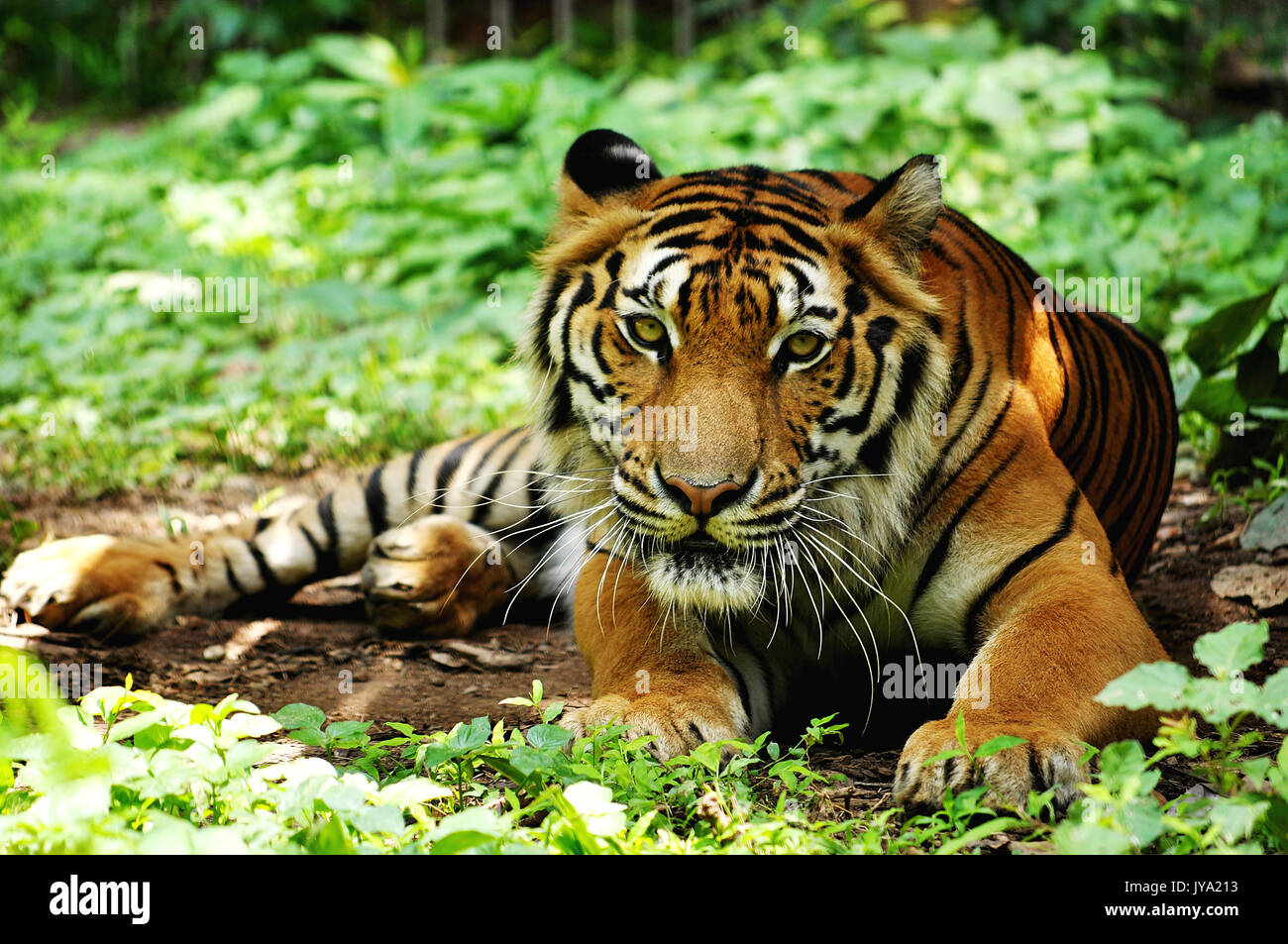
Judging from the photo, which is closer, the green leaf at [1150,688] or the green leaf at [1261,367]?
the green leaf at [1150,688]

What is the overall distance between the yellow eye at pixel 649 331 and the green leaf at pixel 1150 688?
1.14 meters

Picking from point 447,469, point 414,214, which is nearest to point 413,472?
point 447,469

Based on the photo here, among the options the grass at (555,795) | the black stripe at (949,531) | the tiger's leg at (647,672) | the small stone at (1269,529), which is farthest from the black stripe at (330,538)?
the small stone at (1269,529)

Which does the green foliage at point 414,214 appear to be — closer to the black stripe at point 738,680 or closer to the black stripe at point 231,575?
the black stripe at point 231,575

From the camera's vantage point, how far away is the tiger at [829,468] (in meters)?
2.39

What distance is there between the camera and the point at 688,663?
106 inches

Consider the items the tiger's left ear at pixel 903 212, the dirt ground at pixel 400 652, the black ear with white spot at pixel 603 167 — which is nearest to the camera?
the tiger's left ear at pixel 903 212

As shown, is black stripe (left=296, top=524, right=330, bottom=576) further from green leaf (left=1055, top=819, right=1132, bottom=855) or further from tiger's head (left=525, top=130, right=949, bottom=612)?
green leaf (left=1055, top=819, right=1132, bottom=855)

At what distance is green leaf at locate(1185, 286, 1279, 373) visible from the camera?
3547 mm

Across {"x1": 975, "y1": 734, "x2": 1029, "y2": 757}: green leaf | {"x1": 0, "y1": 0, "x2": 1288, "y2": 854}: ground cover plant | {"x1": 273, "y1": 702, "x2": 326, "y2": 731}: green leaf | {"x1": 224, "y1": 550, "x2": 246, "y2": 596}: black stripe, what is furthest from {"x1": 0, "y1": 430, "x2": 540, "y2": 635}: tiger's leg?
{"x1": 975, "y1": 734, "x2": 1029, "y2": 757}: green leaf

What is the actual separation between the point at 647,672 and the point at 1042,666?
31.9 inches

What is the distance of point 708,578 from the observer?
251cm
